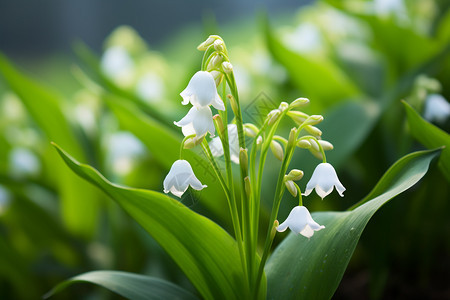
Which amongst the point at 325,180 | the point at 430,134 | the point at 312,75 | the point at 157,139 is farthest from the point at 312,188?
the point at 312,75

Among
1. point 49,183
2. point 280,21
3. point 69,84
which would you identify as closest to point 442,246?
point 49,183

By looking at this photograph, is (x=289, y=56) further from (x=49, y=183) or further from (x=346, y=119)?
(x=49, y=183)

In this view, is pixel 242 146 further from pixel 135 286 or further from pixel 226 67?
pixel 135 286

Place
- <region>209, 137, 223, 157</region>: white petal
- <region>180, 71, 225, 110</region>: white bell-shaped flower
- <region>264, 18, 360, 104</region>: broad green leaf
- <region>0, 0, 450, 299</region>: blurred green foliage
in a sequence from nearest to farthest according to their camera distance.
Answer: <region>180, 71, 225, 110</region>: white bell-shaped flower
<region>209, 137, 223, 157</region>: white petal
<region>0, 0, 450, 299</region>: blurred green foliage
<region>264, 18, 360, 104</region>: broad green leaf

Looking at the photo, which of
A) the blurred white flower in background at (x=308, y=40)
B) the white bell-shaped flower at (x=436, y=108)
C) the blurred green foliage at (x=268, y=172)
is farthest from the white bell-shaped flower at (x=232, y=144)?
the blurred white flower in background at (x=308, y=40)

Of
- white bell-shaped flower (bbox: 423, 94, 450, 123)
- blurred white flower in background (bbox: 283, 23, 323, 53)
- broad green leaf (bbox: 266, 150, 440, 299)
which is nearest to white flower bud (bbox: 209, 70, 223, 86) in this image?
broad green leaf (bbox: 266, 150, 440, 299)

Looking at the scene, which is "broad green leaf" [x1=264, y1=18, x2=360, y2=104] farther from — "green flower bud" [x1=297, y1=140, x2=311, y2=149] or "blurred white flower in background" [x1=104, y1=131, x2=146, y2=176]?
"green flower bud" [x1=297, y1=140, x2=311, y2=149]
